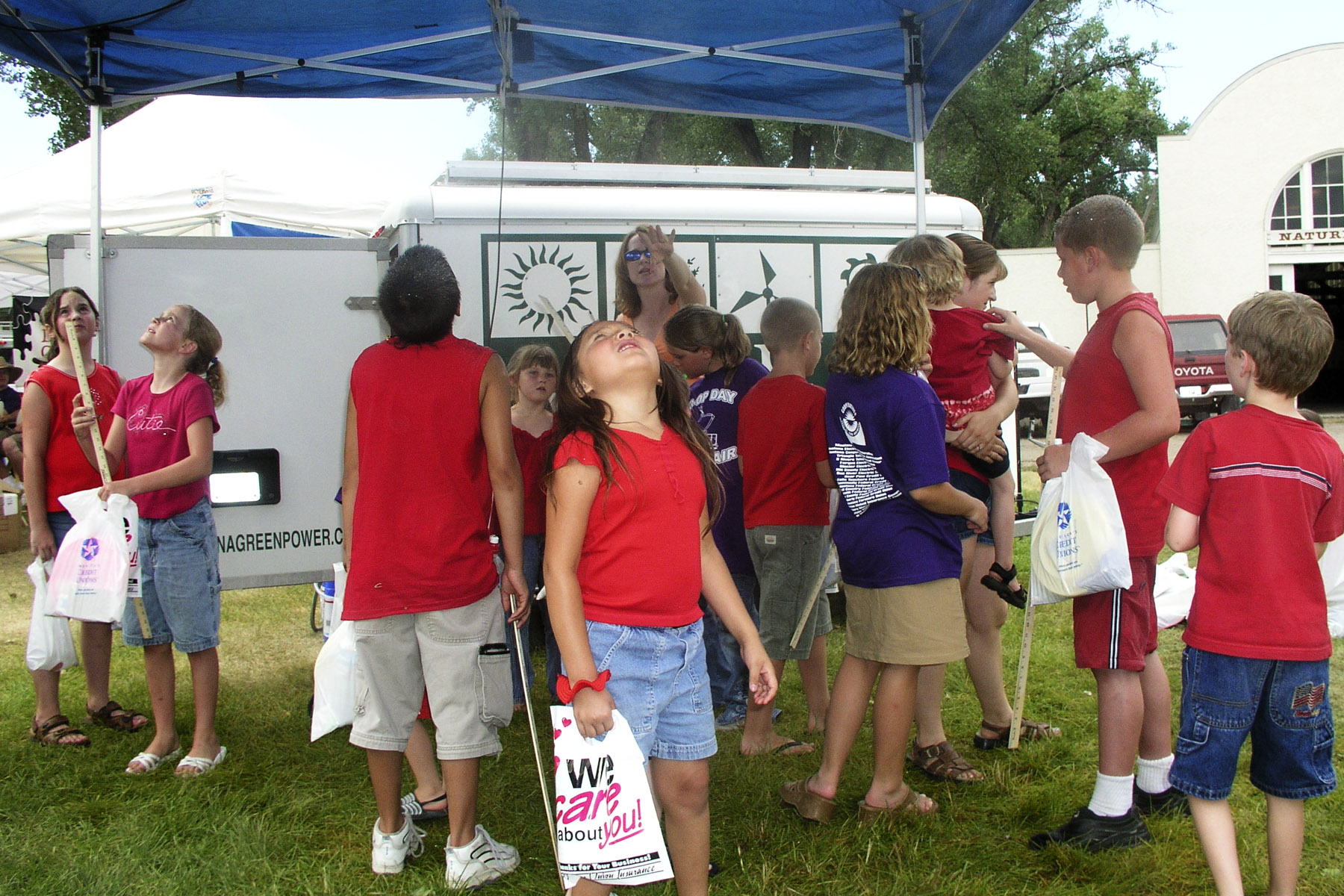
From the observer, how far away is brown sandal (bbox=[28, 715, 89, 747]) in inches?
172

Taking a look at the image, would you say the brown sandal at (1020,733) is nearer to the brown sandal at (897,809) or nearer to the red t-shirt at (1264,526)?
the brown sandal at (897,809)

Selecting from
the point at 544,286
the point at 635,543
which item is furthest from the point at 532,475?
the point at 635,543

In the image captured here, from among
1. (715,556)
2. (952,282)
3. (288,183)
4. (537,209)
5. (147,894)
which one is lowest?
(147,894)

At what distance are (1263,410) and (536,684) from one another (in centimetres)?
385

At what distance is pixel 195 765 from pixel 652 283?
104 inches

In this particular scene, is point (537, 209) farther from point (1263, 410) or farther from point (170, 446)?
point (1263, 410)

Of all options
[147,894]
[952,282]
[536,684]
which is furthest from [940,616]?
[536,684]

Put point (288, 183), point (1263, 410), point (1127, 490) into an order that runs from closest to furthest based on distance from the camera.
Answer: point (1263, 410)
point (1127, 490)
point (288, 183)

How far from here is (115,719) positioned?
15.1ft

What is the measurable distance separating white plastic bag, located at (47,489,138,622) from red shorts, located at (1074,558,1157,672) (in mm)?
3303

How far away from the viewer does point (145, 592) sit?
391 cm

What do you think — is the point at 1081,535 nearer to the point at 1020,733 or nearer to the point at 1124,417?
the point at 1124,417

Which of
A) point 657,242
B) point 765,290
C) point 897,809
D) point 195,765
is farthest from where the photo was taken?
point 765,290

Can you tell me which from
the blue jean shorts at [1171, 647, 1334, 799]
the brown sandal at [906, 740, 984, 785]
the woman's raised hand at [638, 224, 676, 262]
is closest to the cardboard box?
the woman's raised hand at [638, 224, 676, 262]
